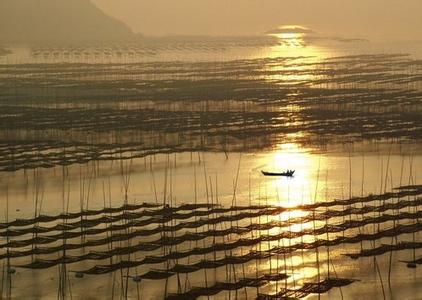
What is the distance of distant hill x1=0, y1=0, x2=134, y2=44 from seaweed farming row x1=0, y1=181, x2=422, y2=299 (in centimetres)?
9862

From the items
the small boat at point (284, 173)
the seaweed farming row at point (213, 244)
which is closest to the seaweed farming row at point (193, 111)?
the small boat at point (284, 173)

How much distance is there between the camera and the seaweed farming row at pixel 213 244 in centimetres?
1339

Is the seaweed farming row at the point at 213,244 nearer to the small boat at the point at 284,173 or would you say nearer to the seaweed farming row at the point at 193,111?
the small boat at the point at 284,173

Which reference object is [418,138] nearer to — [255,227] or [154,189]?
[154,189]

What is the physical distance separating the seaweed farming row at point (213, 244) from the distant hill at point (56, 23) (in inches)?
3883

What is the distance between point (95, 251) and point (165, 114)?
19214 mm

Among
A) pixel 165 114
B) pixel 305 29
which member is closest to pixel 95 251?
pixel 165 114

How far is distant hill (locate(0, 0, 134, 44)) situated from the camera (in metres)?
118

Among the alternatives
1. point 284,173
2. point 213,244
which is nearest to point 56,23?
point 284,173

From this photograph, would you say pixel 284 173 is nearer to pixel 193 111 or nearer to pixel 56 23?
pixel 193 111

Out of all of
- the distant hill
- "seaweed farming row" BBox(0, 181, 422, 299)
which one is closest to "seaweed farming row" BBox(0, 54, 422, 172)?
"seaweed farming row" BBox(0, 181, 422, 299)

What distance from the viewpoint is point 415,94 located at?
3959cm

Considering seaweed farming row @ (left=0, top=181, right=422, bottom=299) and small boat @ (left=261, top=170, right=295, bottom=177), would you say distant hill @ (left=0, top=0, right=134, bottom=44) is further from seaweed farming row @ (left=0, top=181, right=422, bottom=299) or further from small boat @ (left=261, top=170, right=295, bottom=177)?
seaweed farming row @ (left=0, top=181, right=422, bottom=299)

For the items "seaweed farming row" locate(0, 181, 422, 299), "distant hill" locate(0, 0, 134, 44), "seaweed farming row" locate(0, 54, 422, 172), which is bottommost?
"seaweed farming row" locate(0, 181, 422, 299)
